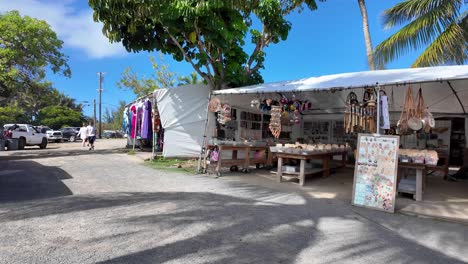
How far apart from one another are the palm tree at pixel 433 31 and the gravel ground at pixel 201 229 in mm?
7025

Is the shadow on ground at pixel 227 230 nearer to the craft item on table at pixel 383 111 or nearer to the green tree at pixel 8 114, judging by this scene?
the craft item on table at pixel 383 111

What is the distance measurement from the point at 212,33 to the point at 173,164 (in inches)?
183

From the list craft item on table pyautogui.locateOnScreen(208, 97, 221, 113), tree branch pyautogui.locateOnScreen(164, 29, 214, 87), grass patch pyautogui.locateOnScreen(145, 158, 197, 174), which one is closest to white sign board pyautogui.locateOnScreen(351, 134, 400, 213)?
craft item on table pyautogui.locateOnScreen(208, 97, 221, 113)

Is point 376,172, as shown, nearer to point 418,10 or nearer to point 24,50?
point 418,10

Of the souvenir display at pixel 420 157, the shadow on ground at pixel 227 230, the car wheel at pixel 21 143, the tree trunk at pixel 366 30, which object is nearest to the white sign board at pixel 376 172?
the shadow on ground at pixel 227 230

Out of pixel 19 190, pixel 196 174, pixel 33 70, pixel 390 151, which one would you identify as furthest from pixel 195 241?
pixel 33 70

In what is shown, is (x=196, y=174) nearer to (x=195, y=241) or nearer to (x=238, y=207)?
(x=238, y=207)

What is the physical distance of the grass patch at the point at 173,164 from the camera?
977 cm

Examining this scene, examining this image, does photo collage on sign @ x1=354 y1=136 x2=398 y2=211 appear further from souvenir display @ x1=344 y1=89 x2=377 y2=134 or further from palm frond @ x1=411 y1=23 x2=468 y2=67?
palm frond @ x1=411 y1=23 x2=468 y2=67

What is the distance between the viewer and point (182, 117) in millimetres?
11570

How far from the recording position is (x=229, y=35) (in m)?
9.22

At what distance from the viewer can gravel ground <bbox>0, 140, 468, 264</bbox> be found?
3268 millimetres

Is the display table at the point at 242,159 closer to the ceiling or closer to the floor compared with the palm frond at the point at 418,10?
closer to the floor

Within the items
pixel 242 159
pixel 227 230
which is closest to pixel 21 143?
pixel 242 159
